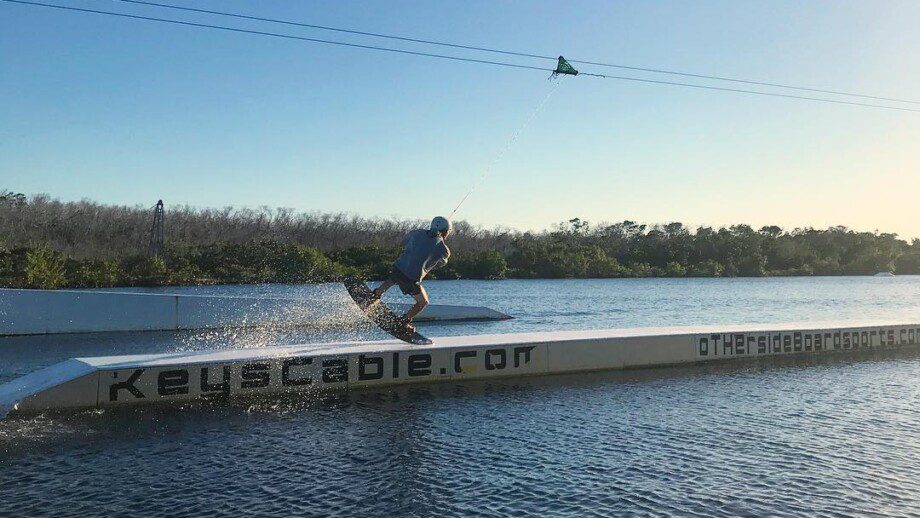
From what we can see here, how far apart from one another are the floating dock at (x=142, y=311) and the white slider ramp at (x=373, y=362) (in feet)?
25.9

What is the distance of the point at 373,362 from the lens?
1334 cm

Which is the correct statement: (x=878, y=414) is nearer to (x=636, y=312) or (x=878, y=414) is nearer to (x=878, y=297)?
(x=636, y=312)

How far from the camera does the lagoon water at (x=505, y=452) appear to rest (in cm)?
711

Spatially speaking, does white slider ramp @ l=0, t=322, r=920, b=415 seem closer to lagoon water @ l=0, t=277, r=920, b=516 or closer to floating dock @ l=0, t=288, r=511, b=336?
lagoon water @ l=0, t=277, r=920, b=516

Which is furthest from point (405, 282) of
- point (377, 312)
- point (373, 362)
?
point (373, 362)

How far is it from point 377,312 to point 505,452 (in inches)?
221

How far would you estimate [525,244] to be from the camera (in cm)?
9856

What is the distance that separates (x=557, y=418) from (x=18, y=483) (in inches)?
280

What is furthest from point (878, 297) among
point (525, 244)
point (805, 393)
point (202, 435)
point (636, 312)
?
point (202, 435)

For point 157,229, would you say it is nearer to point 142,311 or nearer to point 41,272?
point 41,272

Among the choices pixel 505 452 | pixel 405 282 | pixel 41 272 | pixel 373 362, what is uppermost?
pixel 41 272

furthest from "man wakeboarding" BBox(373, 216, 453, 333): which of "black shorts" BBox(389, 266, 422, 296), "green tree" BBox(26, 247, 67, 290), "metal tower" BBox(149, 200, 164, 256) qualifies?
"metal tower" BBox(149, 200, 164, 256)

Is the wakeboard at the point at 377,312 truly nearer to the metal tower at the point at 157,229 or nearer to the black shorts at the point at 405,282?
the black shorts at the point at 405,282

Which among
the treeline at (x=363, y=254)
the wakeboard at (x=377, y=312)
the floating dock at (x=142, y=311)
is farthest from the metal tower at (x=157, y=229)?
the wakeboard at (x=377, y=312)
